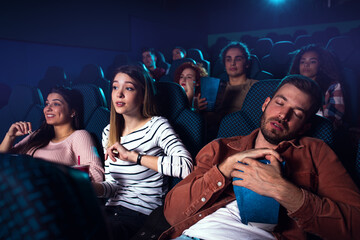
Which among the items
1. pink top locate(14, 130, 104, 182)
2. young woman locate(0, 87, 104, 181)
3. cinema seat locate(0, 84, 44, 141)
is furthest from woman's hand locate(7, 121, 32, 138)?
cinema seat locate(0, 84, 44, 141)

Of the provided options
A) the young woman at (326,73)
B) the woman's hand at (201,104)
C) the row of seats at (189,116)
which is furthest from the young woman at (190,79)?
the young woman at (326,73)

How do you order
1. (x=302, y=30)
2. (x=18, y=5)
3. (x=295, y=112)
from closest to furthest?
(x=295, y=112) < (x=18, y=5) < (x=302, y=30)

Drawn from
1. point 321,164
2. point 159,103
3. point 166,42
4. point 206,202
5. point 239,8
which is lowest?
point 206,202

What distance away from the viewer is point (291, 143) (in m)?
0.95

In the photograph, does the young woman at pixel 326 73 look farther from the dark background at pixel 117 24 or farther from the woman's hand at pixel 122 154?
the dark background at pixel 117 24

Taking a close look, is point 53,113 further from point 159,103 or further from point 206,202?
point 206,202

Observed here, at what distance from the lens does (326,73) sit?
2.10 metres

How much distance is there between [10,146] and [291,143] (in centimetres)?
163

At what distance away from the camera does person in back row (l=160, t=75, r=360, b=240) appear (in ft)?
2.60

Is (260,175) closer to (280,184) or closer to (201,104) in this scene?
(280,184)

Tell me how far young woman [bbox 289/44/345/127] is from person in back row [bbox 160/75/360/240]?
3.48 ft

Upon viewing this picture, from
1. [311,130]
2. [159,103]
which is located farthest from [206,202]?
[159,103]

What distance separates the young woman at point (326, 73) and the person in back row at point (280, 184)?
3.48 ft

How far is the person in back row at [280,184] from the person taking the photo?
2.60 ft
